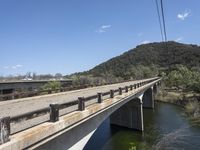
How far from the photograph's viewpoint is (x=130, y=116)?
37375 mm

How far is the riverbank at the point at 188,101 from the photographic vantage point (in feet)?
136

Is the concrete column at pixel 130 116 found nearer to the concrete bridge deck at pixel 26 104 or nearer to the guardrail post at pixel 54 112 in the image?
the concrete bridge deck at pixel 26 104

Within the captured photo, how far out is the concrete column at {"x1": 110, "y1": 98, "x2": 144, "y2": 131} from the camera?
36372mm

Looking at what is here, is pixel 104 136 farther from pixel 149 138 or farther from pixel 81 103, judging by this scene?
pixel 81 103

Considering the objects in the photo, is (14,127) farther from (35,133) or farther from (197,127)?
(197,127)

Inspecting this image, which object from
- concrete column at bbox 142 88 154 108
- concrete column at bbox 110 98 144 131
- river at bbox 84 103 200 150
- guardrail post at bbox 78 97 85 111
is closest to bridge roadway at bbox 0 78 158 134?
guardrail post at bbox 78 97 85 111

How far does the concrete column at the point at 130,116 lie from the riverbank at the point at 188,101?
7914mm

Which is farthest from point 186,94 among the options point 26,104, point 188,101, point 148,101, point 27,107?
point 27,107

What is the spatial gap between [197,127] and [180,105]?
89.5 feet

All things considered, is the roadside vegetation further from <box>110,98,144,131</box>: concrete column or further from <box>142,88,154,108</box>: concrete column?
<box>110,98,144,131</box>: concrete column

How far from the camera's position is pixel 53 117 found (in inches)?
337

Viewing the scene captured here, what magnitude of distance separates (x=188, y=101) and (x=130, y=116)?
27.9 meters

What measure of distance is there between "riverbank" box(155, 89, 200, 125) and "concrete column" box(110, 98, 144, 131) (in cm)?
791

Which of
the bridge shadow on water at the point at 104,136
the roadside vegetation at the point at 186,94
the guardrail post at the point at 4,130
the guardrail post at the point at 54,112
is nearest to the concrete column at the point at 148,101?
the roadside vegetation at the point at 186,94
